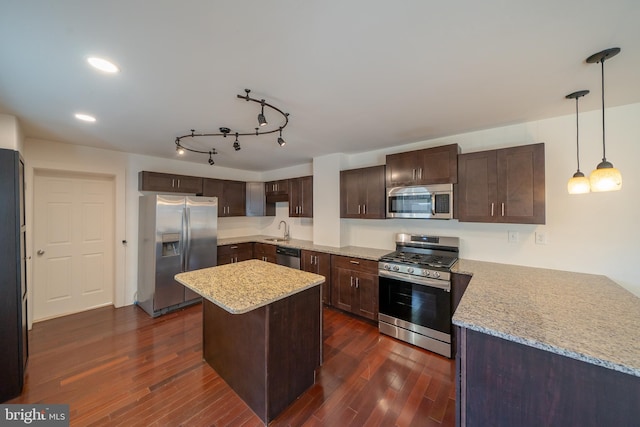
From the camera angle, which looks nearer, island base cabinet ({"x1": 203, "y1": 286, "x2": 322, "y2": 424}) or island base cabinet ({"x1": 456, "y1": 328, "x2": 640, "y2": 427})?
island base cabinet ({"x1": 456, "y1": 328, "x2": 640, "y2": 427})

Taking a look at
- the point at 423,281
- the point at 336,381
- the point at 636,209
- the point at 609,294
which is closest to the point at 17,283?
the point at 336,381

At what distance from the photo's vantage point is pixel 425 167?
2906 mm

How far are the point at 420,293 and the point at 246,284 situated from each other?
192 cm

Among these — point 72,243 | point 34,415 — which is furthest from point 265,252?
point 34,415

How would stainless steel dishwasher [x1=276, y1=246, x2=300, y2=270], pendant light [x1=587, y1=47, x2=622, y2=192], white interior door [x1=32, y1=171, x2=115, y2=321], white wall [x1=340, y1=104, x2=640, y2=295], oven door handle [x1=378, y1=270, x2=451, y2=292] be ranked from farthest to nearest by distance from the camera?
stainless steel dishwasher [x1=276, y1=246, x2=300, y2=270]
white interior door [x1=32, y1=171, x2=115, y2=321]
oven door handle [x1=378, y1=270, x2=451, y2=292]
white wall [x1=340, y1=104, x2=640, y2=295]
pendant light [x1=587, y1=47, x2=622, y2=192]

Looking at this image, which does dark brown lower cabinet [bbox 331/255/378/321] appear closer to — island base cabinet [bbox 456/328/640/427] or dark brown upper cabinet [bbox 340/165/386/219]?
dark brown upper cabinet [bbox 340/165/386/219]

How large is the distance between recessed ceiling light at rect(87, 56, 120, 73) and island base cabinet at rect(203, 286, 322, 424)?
1914 millimetres

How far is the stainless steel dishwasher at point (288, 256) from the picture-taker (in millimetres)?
4047

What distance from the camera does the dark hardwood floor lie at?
179 cm

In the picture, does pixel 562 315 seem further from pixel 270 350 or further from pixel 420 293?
pixel 270 350

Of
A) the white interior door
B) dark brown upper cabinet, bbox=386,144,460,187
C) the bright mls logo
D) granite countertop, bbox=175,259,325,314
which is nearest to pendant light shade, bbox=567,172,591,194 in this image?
dark brown upper cabinet, bbox=386,144,460,187

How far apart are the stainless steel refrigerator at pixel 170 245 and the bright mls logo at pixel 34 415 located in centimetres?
159

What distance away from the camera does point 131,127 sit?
8.77ft

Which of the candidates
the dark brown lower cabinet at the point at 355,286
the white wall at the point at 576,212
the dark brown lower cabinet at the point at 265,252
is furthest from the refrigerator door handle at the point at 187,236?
the white wall at the point at 576,212
